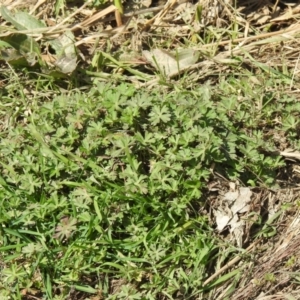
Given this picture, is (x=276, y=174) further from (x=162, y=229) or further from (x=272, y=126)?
(x=162, y=229)

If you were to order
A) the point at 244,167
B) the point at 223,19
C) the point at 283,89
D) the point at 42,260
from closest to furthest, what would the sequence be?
the point at 42,260
the point at 244,167
the point at 283,89
the point at 223,19

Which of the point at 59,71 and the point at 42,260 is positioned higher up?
the point at 59,71

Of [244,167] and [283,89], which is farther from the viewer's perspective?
[283,89]

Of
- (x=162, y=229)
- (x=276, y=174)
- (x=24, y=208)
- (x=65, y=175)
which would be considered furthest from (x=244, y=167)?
(x=24, y=208)

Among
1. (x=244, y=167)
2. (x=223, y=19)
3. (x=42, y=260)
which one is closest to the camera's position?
(x=42, y=260)
